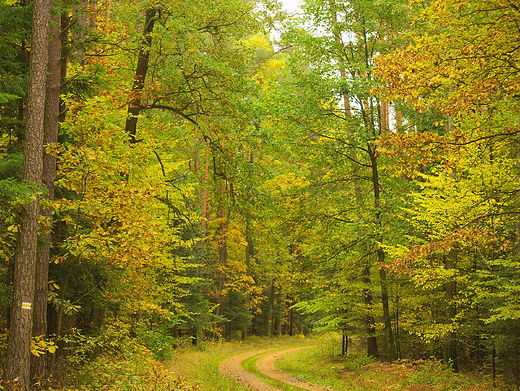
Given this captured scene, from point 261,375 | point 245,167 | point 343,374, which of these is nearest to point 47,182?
point 245,167

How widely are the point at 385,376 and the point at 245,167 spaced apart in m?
8.14

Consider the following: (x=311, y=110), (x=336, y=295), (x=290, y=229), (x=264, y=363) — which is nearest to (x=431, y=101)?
(x=311, y=110)

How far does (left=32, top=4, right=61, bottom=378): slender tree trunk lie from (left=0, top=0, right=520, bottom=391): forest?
4 cm

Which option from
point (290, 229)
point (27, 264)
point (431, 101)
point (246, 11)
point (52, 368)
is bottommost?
point (52, 368)

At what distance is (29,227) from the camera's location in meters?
7.89

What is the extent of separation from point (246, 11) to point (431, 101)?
20.0ft

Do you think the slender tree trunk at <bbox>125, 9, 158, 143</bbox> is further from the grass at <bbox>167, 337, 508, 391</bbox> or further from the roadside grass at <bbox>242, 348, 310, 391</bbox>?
the roadside grass at <bbox>242, 348, 310, 391</bbox>

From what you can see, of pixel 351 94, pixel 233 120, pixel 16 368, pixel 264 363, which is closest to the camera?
pixel 16 368

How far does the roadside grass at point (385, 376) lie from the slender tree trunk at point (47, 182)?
904 centimetres

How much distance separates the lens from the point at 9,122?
887 cm

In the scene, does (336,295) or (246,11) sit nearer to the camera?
(246,11)

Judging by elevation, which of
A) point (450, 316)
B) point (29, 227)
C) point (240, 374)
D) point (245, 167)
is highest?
point (245, 167)

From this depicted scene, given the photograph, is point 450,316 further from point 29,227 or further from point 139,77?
point 29,227

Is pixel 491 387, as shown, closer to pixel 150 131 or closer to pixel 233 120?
pixel 233 120
